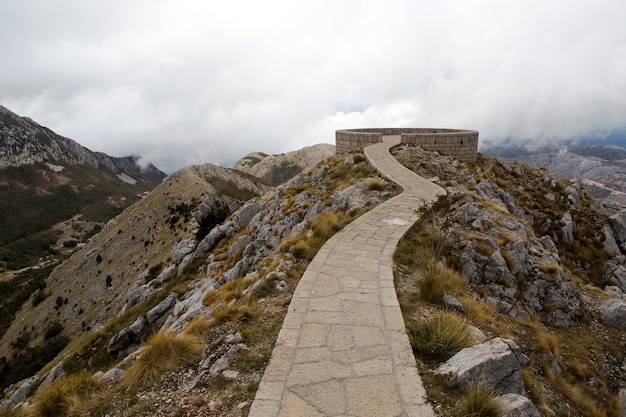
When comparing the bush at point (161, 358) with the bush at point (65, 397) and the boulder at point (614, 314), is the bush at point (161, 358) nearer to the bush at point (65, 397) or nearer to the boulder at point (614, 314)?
the bush at point (65, 397)

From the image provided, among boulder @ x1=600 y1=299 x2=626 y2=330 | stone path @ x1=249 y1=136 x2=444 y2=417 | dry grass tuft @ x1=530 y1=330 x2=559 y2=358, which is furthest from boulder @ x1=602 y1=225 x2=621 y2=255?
stone path @ x1=249 y1=136 x2=444 y2=417

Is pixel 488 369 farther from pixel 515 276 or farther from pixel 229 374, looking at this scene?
pixel 515 276

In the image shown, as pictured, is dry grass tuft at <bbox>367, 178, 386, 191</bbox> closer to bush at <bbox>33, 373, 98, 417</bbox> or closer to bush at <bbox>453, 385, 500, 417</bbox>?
bush at <bbox>453, 385, 500, 417</bbox>

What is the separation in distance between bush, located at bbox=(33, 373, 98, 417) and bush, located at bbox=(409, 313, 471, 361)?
538cm

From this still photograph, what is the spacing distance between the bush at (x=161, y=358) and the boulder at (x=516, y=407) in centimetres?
475

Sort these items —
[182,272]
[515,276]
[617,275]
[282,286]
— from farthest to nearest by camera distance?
[182,272] < [617,275] < [515,276] < [282,286]

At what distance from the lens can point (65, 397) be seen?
551 cm

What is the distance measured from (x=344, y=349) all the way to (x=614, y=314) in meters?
10.2

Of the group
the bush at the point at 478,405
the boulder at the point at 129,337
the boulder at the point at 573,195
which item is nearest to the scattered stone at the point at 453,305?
the bush at the point at 478,405

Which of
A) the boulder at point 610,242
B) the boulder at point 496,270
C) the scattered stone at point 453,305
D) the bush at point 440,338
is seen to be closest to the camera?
the bush at point 440,338

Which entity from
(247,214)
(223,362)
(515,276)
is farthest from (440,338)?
(247,214)

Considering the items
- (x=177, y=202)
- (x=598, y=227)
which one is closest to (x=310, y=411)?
(x=598, y=227)

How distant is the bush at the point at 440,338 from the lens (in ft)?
19.3

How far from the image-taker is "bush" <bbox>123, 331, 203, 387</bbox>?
5.78 metres
